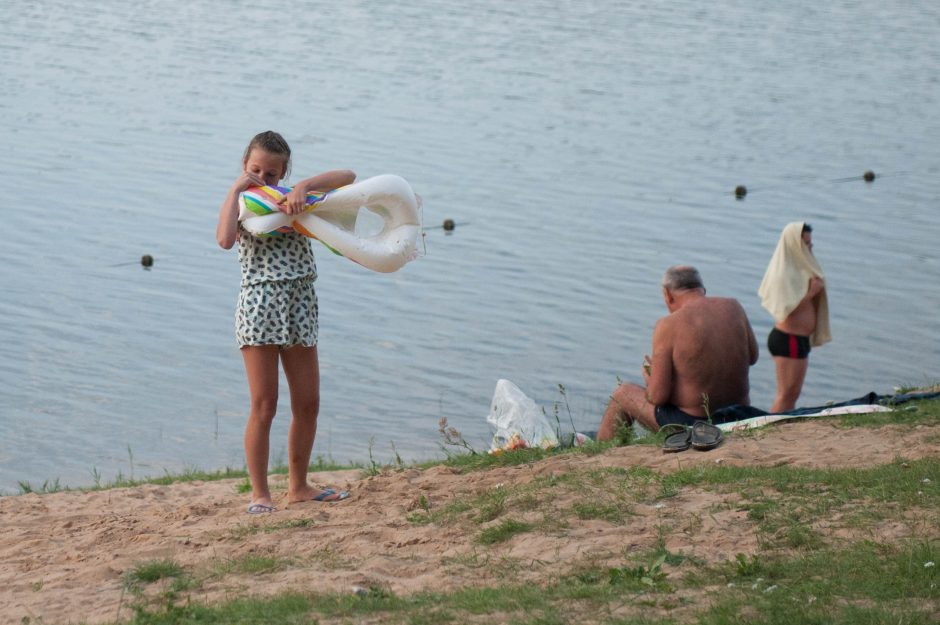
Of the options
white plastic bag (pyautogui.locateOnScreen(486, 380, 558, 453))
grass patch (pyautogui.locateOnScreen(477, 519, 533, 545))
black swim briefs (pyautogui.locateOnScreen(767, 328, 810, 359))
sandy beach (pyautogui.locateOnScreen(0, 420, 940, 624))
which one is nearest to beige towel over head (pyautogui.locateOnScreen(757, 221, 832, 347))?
black swim briefs (pyautogui.locateOnScreen(767, 328, 810, 359))

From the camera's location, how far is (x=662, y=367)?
8.23 meters

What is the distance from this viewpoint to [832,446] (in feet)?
22.1

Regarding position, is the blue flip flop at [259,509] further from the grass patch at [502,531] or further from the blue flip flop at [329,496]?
the grass patch at [502,531]

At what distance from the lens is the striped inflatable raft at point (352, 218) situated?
6137 millimetres

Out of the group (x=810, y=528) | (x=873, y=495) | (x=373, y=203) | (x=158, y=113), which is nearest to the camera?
(x=810, y=528)

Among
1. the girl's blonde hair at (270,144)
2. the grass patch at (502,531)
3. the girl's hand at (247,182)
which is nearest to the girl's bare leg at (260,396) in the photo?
the girl's hand at (247,182)

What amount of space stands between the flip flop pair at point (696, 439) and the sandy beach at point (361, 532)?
73mm

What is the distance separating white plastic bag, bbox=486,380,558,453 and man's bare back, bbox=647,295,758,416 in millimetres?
776

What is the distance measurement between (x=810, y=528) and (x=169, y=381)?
6932mm

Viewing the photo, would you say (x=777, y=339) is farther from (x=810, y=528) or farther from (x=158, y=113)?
(x=158, y=113)

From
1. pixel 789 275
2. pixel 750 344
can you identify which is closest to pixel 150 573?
pixel 750 344

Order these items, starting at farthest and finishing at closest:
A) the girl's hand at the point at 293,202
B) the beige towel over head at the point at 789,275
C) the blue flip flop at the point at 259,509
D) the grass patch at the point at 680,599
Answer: the beige towel over head at the point at 789,275 < the blue flip flop at the point at 259,509 < the girl's hand at the point at 293,202 < the grass patch at the point at 680,599

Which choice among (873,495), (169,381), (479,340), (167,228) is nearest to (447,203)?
(167,228)

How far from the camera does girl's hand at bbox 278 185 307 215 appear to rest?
6.11 m
